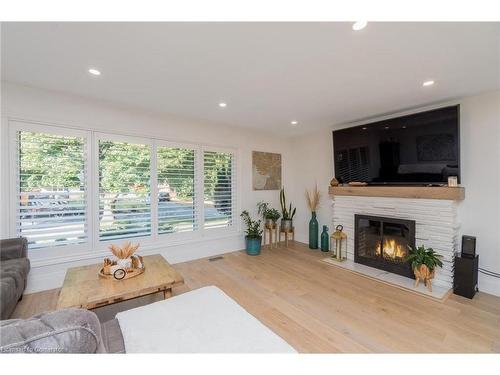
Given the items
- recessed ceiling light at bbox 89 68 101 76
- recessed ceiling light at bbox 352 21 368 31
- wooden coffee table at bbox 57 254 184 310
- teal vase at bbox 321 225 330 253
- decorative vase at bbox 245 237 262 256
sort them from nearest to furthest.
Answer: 1. recessed ceiling light at bbox 352 21 368 31
2. wooden coffee table at bbox 57 254 184 310
3. recessed ceiling light at bbox 89 68 101 76
4. decorative vase at bbox 245 237 262 256
5. teal vase at bbox 321 225 330 253

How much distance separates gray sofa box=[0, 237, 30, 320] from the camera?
180 cm

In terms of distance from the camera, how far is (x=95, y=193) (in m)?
2.92

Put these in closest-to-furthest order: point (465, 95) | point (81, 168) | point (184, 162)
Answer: point (465, 95) < point (81, 168) < point (184, 162)

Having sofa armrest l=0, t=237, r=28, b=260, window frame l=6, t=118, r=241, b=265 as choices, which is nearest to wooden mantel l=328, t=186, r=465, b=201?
window frame l=6, t=118, r=241, b=265

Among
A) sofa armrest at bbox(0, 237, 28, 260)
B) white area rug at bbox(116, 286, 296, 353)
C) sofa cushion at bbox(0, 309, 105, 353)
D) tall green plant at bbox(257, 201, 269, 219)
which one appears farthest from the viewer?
tall green plant at bbox(257, 201, 269, 219)

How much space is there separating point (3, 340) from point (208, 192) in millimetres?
3295

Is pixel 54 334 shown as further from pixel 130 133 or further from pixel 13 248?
pixel 130 133

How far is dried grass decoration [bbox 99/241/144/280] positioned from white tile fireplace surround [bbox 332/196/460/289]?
10.5 ft

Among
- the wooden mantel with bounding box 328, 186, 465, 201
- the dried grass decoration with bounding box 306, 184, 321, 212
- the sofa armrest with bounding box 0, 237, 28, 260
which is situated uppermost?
the wooden mantel with bounding box 328, 186, 465, 201

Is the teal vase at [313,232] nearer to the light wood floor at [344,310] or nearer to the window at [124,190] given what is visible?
the light wood floor at [344,310]

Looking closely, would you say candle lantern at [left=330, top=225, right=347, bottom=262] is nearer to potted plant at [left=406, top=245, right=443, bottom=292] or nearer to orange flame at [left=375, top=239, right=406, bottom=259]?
orange flame at [left=375, top=239, right=406, bottom=259]
